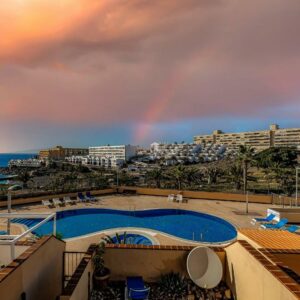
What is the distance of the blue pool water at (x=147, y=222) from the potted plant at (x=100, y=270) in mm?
8306

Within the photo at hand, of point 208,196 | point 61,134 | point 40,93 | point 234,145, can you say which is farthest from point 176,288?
point 234,145

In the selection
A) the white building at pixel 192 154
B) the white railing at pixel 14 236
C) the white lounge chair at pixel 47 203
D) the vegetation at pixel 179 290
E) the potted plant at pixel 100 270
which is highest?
the white building at pixel 192 154

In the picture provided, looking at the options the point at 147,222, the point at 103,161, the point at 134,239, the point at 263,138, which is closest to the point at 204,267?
the point at 134,239

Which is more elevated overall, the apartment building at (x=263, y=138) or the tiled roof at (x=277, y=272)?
the apartment building at (x=263, y=138)

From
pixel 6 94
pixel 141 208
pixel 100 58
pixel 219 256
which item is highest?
pixel 100 58

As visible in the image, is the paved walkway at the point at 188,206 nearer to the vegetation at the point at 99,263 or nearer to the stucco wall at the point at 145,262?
the stucco wall at the point at 145,262

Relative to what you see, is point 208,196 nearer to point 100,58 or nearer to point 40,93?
point 100,58

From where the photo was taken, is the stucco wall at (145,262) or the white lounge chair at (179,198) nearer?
the stucco wall at (145,262)

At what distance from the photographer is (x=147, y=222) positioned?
16.4m

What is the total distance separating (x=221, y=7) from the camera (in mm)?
10883

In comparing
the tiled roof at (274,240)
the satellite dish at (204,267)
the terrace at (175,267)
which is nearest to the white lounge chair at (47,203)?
the terrace at (175,267)

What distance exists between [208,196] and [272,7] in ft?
48.6

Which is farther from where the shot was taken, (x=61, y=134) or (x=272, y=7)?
(x=61, y=134)

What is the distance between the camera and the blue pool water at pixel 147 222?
14.3m
